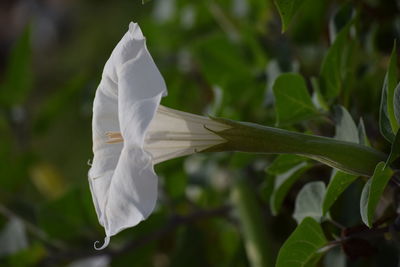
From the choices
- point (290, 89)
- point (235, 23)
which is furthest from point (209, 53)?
point (290, 89)

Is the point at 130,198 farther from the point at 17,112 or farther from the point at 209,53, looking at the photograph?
the point at 17,112

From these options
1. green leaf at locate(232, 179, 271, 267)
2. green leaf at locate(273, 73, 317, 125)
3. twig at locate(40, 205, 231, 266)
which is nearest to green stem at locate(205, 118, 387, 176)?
green leaf at locate(273, 73, 317, 125)

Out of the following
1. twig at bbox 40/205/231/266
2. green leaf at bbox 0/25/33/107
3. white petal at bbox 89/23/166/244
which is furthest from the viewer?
green leaf at bbox 0/25/33/107

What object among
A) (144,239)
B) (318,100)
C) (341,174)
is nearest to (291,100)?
(318,100)

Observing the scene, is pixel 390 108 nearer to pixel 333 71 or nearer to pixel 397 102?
pixel 397 102

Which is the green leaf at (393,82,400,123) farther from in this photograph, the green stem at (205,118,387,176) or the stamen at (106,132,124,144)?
the stamen at (106,132,124,144)

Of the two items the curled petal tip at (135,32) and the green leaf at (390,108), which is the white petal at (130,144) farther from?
the green leaf at (390,108)

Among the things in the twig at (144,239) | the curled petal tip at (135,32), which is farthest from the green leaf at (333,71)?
the twig at (144,239)
